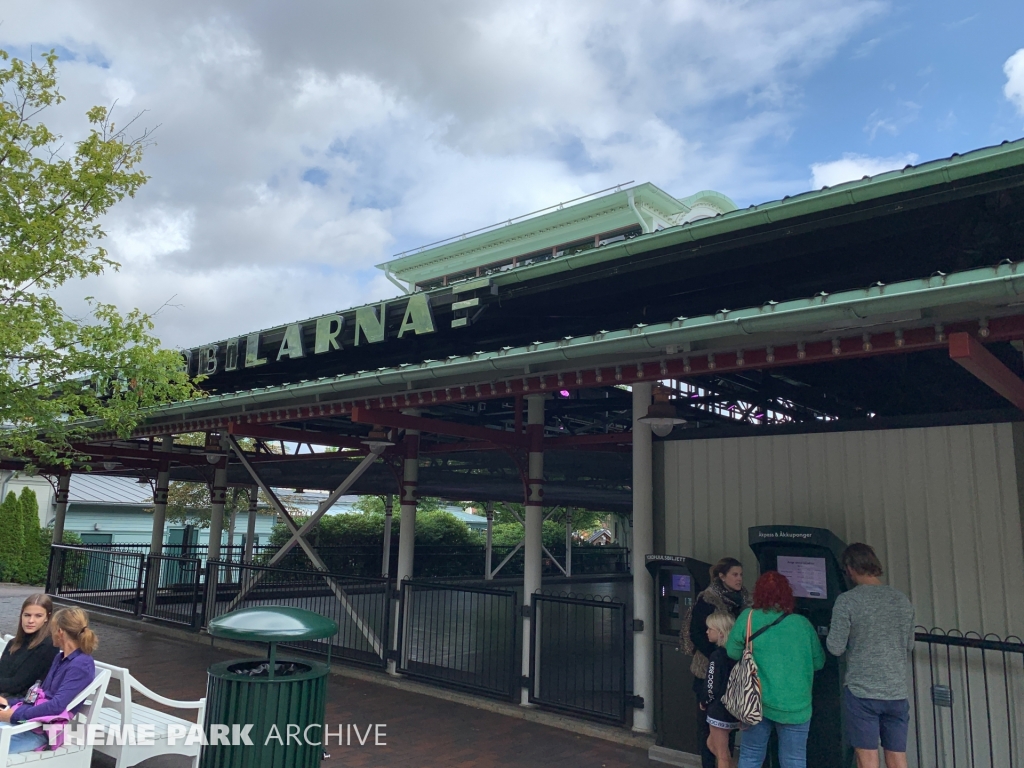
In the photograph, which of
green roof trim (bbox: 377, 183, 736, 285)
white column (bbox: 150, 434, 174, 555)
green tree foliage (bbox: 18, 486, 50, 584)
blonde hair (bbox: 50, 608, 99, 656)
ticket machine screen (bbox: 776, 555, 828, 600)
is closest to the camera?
blonde hair (bbox: 50, 608, 99, 656)

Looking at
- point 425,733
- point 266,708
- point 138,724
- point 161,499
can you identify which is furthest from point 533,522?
point 161,499

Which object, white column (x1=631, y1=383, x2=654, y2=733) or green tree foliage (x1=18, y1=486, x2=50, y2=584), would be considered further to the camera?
green tree foliage (x1=18, y1=486, x2=50, y2=584)

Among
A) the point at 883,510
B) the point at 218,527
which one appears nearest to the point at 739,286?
the point at 883,510

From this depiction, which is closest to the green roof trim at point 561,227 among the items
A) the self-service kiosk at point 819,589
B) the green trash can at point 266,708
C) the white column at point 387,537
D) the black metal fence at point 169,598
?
the white column at point 387,537

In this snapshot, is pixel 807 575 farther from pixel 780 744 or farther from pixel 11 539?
pixel 11 539

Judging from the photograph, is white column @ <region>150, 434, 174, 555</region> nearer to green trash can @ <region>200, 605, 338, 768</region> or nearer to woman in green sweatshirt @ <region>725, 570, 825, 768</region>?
green trash can @ <region>200, 605, 338, 768</region>

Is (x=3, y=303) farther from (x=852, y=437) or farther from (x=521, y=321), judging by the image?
(x=852, y=437)

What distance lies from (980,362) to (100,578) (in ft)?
A: 58.7

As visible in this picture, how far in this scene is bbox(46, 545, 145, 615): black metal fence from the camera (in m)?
12.6

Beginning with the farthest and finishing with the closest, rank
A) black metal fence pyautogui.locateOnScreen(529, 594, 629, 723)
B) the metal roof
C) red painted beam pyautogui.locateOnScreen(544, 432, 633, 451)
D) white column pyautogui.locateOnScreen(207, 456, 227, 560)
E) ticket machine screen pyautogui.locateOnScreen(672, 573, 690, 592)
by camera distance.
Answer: the metal roof
white column pyautogui.locateOnScreen(207, 456, 227, 560)
red painted beam pyautogui.locateOnScreen(544, 432, 633, 451)
black metal fence pyautogui.locateOnScreen(529, 594, 629, 723)
ticket machine screen pyautogui.locateOnScreen(672, 573, 690, 592)

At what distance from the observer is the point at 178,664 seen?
29.3 ft

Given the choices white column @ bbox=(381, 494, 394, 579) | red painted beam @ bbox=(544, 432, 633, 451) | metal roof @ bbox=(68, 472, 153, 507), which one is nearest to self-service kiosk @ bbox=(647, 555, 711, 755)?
red painted beam @ bbox=(544, 432, 633, 451)

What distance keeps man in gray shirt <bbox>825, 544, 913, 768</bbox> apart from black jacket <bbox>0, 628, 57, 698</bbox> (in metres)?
4.92

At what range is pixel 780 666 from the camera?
13.6 feet
